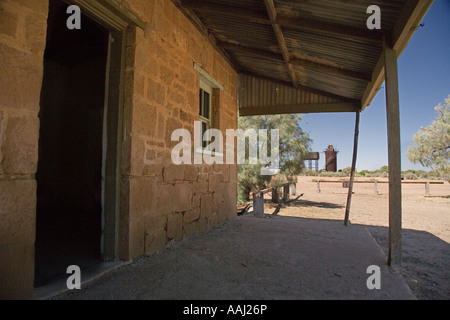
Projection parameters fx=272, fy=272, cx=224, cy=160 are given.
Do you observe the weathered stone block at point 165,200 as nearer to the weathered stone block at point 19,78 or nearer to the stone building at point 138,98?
the stone building at point 138,98

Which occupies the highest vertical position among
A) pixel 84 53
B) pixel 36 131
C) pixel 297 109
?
pixel 84 53

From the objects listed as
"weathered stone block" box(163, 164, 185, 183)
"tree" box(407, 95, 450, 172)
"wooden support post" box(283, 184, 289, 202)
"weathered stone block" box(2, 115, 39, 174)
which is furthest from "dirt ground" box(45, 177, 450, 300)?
"tree" box(407, 95, 450, 172)

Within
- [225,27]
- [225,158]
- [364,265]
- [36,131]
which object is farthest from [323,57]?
[36,131]

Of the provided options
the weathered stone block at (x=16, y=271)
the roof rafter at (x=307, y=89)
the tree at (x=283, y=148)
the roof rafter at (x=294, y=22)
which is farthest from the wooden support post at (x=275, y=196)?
the weathered stone block at (x=16, y=271)

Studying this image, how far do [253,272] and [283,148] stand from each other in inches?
380

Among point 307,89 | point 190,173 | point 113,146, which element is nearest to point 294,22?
point 190,173

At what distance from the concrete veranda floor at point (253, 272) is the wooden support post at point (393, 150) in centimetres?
37

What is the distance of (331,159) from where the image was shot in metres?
51.7

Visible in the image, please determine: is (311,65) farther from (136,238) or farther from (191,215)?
(136,238)

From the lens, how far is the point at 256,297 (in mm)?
2225

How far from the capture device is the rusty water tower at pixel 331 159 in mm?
51438

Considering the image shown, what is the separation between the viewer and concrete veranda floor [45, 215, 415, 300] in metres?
2.29
